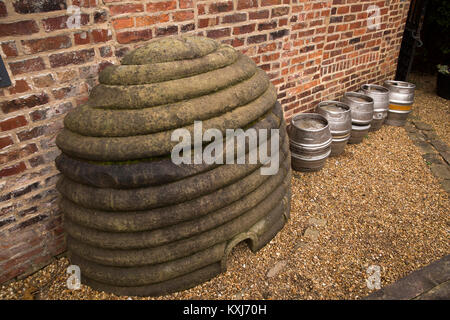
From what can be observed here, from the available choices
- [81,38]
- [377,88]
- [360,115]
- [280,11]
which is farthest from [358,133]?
[81,38]

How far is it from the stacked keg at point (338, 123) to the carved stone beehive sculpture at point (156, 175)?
1.65 m

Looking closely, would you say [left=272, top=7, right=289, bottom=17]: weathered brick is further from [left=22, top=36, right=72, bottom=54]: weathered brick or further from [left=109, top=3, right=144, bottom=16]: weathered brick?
[left=22, top=36, right=72, bottom=54]: weathered brick

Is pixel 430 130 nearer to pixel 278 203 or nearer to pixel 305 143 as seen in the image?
pixel 305 143

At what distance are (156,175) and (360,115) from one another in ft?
9.42

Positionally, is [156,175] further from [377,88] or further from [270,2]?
[377,88]

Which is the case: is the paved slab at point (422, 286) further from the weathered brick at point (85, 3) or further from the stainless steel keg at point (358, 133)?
the weathered brick at point (85, 3)

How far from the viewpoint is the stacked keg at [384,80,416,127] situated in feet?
13.1

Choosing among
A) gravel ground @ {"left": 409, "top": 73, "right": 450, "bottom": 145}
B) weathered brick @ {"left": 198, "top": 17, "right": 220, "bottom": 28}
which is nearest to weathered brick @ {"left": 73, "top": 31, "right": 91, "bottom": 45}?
weathered brick @ {"left": 198, "top": 17, "right": 220, "bottom": 28}

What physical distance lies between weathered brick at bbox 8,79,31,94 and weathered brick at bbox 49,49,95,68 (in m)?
0.18

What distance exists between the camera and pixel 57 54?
175 centimetres

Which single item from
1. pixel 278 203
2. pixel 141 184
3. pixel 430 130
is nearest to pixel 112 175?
pixel 141 184

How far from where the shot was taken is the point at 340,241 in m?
2.38

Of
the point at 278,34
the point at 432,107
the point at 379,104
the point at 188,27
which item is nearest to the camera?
the point at 188,27

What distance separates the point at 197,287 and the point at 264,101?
127cm
